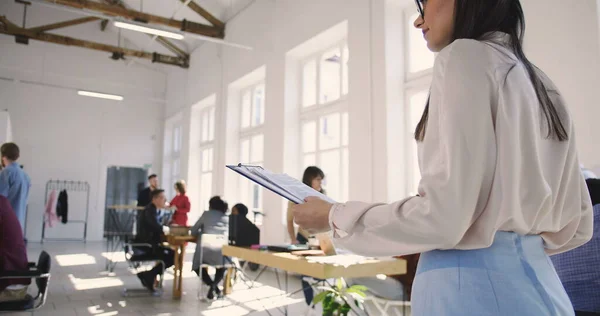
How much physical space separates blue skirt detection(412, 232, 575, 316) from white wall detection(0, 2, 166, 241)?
44.9 ft

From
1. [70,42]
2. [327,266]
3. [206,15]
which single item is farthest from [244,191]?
[327,266]

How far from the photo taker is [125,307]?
4547 millimetres

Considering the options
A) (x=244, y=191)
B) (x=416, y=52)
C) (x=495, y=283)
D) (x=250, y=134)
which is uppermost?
(x=416, y=52)

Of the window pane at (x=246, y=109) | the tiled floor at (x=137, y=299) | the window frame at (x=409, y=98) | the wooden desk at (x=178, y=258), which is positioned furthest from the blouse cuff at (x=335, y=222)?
the window pane at (x=246, y=109)

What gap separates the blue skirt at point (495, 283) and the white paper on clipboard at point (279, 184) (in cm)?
26

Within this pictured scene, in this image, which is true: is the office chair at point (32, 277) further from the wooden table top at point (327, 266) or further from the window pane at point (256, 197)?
the window pane at point (256, 197)

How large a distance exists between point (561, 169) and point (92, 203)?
1388cm

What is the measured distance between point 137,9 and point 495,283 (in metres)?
11.8

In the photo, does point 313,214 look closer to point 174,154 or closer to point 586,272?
point 586,272

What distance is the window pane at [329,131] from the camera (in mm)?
6945

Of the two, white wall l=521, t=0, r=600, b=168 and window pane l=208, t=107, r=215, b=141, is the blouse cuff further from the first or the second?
window pane l=208, t=107, r=215, b=141

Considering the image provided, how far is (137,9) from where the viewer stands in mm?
10992

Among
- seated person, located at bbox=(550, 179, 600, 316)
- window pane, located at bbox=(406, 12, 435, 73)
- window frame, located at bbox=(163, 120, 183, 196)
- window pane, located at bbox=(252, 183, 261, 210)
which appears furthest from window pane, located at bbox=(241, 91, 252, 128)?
seated person, located at bbox=(550, 179, 600, 316)

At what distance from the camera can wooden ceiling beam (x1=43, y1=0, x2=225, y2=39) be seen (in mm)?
9211
